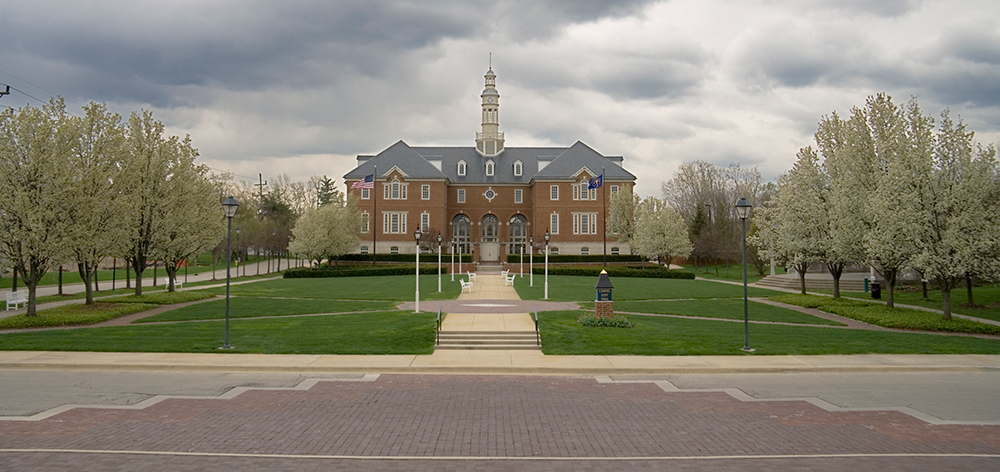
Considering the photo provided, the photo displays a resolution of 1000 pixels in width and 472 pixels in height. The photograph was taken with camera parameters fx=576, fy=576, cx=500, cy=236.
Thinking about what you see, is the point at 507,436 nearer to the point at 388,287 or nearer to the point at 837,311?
the point at 837,311

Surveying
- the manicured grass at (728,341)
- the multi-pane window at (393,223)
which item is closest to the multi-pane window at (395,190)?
the multi-pane window at (393,223)

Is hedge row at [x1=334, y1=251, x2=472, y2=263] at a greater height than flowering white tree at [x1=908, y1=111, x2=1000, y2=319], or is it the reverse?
flowering white tree at [x1=908, y1=111, x2=1000, y2=319]

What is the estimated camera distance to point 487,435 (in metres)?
8.51

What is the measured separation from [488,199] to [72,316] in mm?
51211

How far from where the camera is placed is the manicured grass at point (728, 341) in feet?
51.6

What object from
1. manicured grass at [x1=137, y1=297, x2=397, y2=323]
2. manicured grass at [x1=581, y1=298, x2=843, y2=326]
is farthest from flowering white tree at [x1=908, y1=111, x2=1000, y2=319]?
manicured grass at [x1=137, y1=297, x2=397, y2=323]

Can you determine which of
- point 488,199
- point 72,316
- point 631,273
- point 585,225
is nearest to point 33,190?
point 72,316

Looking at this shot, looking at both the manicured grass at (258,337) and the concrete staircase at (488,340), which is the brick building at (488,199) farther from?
the concrete staircase at (488,340)

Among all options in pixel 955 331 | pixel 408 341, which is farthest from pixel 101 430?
pixel 955 331

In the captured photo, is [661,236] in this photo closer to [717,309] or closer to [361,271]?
[361,271]

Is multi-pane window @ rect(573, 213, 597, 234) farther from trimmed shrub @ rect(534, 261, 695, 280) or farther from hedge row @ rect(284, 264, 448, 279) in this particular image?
hedge row @ rect(284, 264, 448, 279)

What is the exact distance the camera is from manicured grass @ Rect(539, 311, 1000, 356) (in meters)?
15.7

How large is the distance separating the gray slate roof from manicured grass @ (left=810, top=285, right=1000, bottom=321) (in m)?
33.4

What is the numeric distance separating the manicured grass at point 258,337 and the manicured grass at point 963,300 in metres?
24.1
